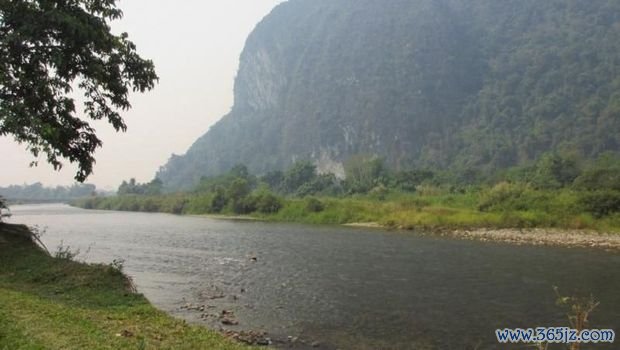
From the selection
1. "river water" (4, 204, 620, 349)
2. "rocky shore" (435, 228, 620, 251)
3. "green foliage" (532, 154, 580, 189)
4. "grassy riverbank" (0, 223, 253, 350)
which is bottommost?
"river water" (4, 204, 620, 349)

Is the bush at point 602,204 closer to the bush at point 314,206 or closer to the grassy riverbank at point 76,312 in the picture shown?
the bush at point 314,206

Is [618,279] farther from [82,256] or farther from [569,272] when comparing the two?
[82,256]

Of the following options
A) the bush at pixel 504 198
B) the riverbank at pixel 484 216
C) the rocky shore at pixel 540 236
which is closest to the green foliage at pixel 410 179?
the riverbank at pixel 484 216

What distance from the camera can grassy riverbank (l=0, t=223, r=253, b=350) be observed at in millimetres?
8789

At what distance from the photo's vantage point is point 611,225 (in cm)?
4272

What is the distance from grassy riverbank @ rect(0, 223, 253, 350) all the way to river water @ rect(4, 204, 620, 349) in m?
2.50

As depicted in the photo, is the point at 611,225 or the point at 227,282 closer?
the point at 227,282

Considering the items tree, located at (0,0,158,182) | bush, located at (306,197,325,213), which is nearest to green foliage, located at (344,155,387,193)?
bush, located at (306,197,325,213)

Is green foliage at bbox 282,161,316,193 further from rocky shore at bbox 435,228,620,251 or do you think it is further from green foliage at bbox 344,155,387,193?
rocky shore at bbox 435,228,620,251

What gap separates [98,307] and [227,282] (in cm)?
967

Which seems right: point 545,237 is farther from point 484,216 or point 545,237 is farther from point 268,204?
point 268,204

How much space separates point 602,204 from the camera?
4453 cm

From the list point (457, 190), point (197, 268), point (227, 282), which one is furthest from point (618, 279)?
point (457, 190)

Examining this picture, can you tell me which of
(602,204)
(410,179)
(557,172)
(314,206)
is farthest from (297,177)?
(602,204)
